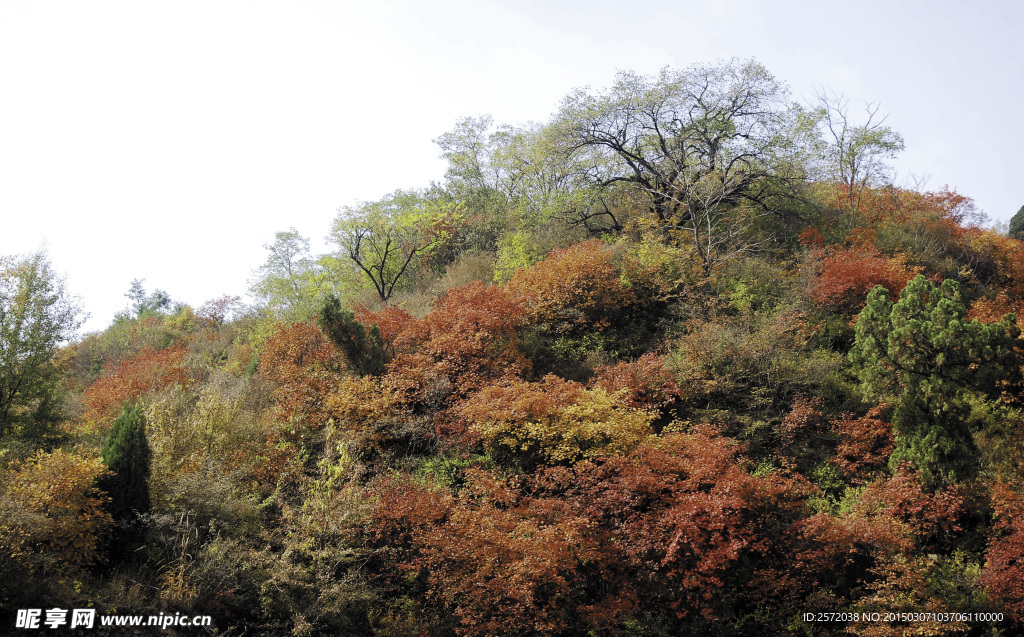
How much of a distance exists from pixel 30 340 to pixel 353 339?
8.41 meters

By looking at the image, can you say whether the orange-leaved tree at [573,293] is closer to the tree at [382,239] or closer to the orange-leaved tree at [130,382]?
the tree at [382,239]

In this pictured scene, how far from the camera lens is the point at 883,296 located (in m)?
15.4

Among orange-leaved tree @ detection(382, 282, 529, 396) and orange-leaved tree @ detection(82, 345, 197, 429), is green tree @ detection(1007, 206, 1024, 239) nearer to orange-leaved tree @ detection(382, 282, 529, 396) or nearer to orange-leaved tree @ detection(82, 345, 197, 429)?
orange-leaved tree @ detection(382, 282, 529, 396)

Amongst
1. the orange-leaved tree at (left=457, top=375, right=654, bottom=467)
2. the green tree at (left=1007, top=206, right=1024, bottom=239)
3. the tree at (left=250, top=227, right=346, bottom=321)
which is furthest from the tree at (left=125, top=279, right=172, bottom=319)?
the green tree at (left=1007, top=206, right=1024, bottom=239)

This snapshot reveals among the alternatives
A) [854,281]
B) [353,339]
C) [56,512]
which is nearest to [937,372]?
[854,281]

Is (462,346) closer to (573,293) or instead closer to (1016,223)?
(573,293)

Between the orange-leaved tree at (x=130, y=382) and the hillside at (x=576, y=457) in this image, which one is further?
the orange-leaved tree at (x=130, y=382)

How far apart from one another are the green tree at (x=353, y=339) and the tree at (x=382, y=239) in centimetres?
970

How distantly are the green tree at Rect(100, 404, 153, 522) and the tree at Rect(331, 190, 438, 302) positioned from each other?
53.4 feet

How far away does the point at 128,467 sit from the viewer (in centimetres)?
1271

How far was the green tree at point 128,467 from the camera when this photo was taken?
12445mm

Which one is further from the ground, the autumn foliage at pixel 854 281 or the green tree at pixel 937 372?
the autumn foliage at pixel 854 281

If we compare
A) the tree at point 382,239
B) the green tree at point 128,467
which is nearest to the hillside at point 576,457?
the green tree at point 128,467

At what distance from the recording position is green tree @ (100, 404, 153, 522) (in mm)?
12445
